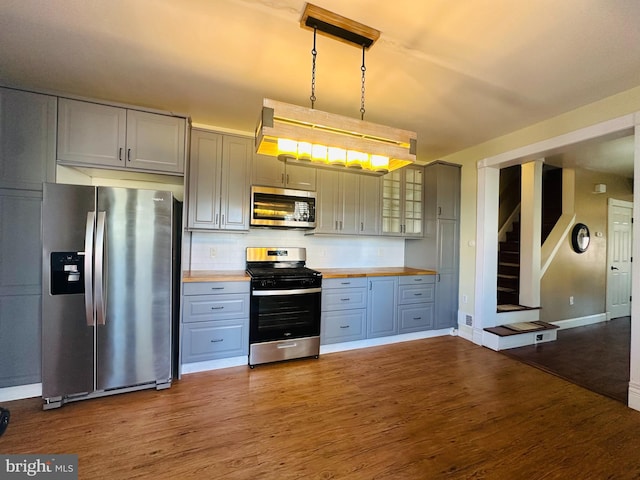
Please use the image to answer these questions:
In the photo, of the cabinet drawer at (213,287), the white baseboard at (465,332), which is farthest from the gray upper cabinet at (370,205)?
the white baseboard at (465,332)

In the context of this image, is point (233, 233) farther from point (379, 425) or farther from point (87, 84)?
point (379, 425)

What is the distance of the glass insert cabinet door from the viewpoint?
3887 mm

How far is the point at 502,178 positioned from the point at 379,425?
550cm

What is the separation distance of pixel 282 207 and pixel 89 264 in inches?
72.2

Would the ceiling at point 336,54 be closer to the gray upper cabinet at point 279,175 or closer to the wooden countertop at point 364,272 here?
the gray upper cabinet at point 279,175

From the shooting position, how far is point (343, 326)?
3.33 metres

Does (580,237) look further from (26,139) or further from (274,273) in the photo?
(26,139)

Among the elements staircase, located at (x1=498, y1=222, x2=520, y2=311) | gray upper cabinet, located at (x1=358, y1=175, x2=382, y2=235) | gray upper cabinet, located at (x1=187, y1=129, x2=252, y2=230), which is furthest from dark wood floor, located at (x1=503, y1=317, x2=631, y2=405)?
gray upper cabinet, located at (x1=187, y1=129, x2=252, y2=230)

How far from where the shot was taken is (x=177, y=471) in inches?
62.1

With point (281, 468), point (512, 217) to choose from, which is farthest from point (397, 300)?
point (512, 217)

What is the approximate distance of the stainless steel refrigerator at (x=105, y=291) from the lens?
2.13 m

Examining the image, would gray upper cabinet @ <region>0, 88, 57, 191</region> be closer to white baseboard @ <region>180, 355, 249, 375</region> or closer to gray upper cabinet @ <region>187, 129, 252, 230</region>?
gray upper cabinet @ <region>187, 129, 252, 230</region>

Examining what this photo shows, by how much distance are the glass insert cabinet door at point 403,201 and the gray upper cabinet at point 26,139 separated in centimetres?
349

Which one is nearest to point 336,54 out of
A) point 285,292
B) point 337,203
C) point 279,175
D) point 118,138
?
point 279,175
